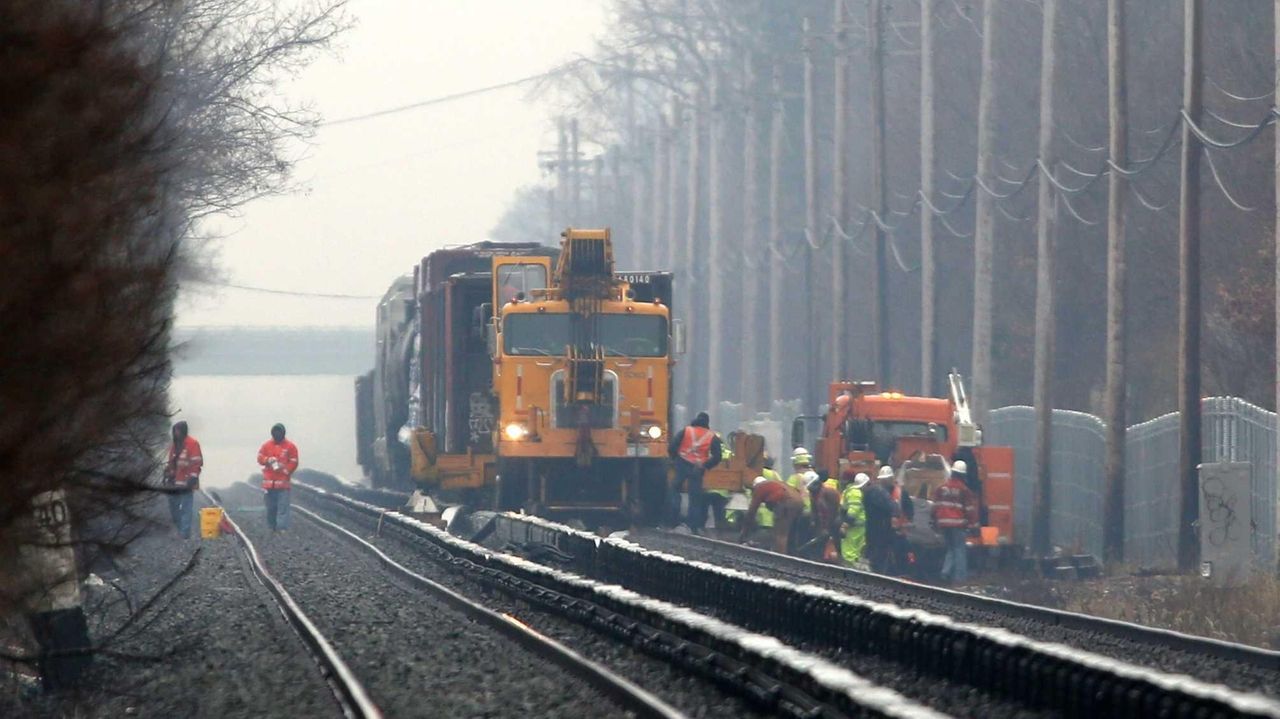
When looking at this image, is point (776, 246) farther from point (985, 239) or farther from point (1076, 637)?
point (1076, 637)

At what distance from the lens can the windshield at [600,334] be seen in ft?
95.4

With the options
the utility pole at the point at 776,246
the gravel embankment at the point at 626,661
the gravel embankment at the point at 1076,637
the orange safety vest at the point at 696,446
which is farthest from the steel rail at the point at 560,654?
the utility pole at the point at 776,246

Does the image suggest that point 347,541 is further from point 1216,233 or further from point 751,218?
point 751,218

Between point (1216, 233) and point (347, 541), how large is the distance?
24344 millimetres

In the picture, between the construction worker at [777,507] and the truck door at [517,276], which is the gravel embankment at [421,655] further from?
the construction worker at [777,507]

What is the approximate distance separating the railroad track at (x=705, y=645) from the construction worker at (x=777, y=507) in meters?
5.87

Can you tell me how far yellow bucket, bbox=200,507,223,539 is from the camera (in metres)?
33.4

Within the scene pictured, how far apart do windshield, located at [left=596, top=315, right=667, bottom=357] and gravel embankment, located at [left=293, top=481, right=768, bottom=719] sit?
247 inches

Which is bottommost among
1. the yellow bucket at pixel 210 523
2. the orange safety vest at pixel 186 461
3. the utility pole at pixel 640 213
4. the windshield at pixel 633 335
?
the yellow bucket at pixel 210 523

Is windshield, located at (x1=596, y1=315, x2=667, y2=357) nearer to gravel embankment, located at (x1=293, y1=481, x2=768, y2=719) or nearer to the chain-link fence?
gravel embankment, located at (x1=293, y1=481, x2=768, y2=719)

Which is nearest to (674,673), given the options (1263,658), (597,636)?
(597,636)

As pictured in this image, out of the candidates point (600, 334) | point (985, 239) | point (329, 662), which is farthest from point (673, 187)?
point (329, 662)

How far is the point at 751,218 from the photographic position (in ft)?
213

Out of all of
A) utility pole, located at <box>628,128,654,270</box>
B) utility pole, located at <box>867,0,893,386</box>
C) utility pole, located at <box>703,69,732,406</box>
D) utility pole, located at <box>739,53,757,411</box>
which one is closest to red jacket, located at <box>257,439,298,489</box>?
utility pole, located at <box>867,0,893,386</box>
